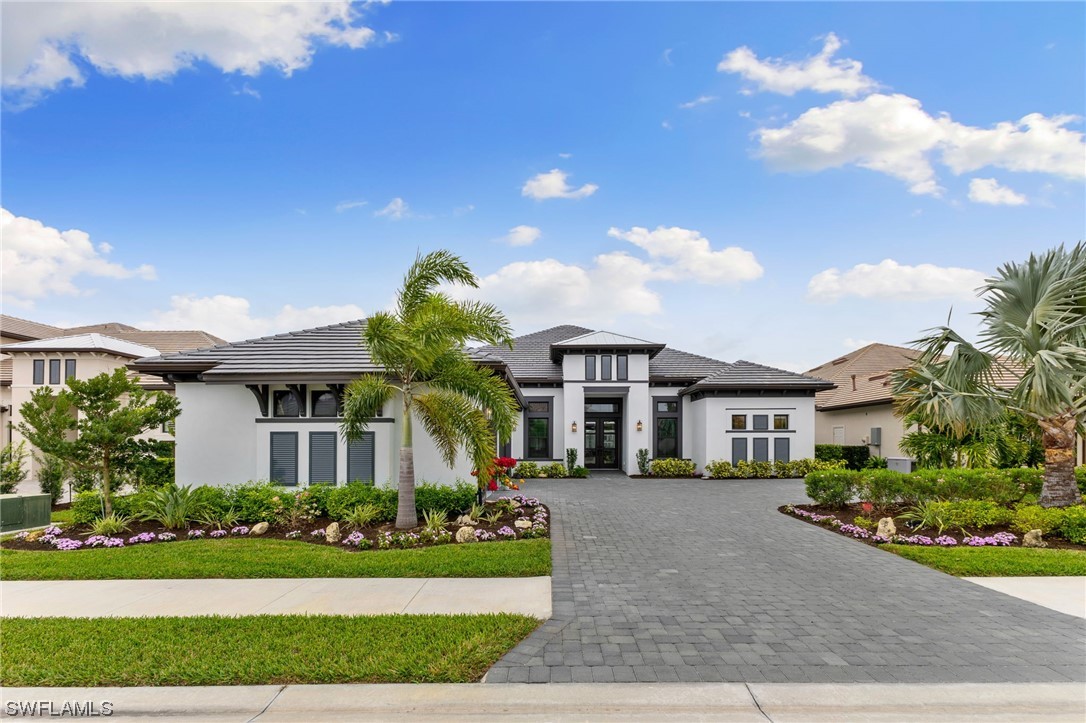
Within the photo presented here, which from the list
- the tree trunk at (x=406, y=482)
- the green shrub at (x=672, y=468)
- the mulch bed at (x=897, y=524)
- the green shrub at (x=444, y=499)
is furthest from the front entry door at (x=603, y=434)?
the tree trunk at (x=406, y=482)

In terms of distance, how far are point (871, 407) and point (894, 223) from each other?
1121 centimetres

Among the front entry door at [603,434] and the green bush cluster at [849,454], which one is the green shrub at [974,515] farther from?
the front entry door at [603,434]

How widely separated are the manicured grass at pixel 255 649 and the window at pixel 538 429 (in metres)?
17.3

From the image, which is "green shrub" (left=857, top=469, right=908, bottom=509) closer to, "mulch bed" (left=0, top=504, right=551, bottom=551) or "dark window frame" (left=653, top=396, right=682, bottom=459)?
"mulch bed" (left=0, top=504, right=551, bottom=551)

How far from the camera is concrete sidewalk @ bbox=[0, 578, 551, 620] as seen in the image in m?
5.88

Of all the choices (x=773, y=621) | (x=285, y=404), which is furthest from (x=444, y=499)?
(x=773, y=621)

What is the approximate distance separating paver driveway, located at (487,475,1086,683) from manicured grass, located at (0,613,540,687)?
445mm

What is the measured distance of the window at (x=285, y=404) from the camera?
11.5 m

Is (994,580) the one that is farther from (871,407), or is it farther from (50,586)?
(871,407)

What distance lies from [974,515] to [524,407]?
1274 cm

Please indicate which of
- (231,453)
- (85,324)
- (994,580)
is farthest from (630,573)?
(85,324)

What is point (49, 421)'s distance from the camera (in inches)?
391

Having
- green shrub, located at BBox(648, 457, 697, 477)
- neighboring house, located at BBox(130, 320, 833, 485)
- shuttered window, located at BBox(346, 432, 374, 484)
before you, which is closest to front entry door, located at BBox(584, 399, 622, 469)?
neighboring house, located at BBox(130, 320, 833, 485)

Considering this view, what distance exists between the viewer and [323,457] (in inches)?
443
